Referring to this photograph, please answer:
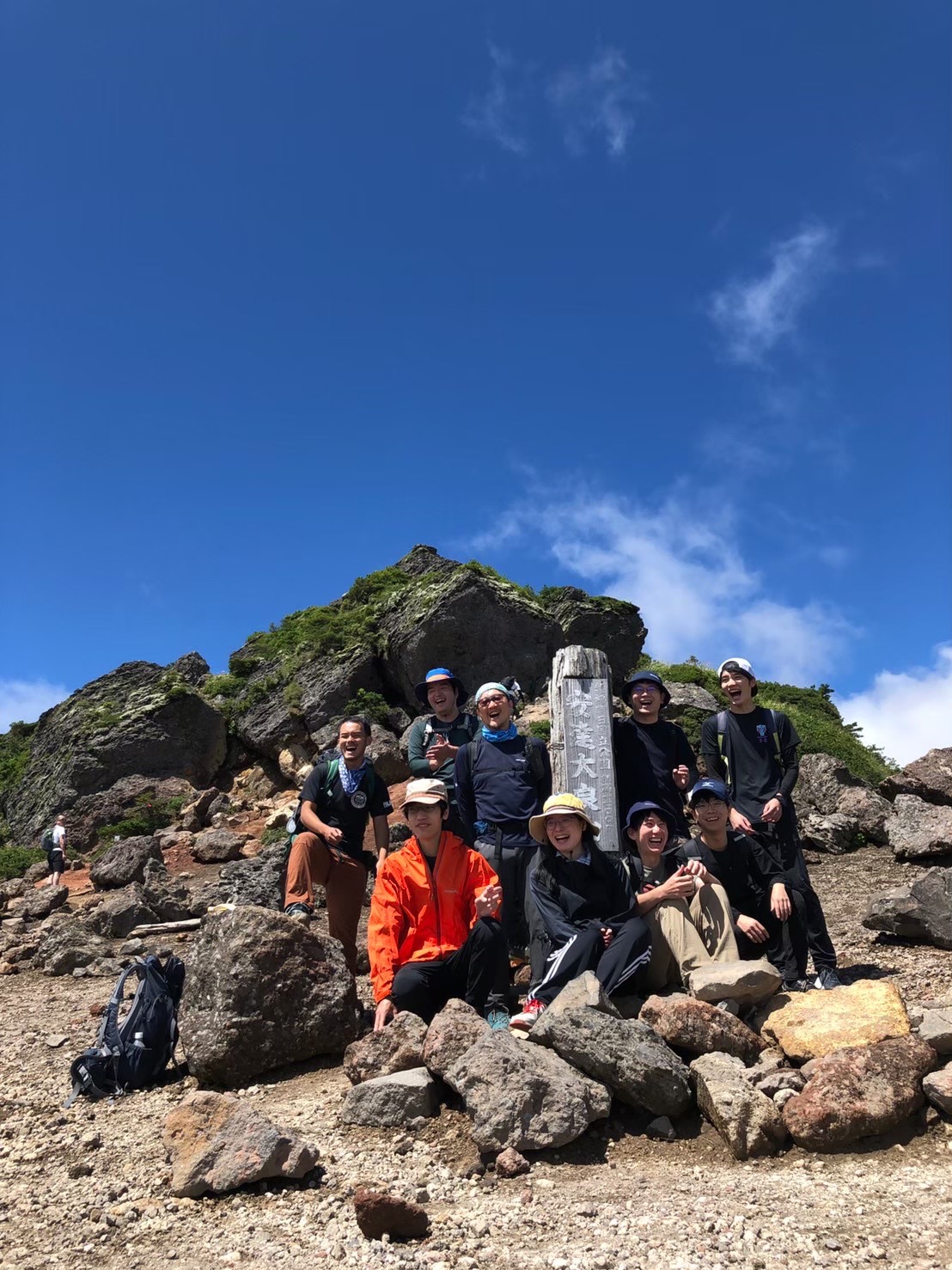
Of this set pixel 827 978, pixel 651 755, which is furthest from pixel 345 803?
pixel 827 978

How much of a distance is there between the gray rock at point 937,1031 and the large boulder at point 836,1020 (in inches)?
3.6

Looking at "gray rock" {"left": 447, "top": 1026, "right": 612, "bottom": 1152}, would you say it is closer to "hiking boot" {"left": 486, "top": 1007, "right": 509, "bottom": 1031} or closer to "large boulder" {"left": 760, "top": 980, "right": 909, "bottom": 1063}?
"hiking boot" {"left": 486, "top": 1007, "right": 509, "bottom": 1031}

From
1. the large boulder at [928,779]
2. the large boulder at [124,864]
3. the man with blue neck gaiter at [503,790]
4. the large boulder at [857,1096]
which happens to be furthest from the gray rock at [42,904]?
the large boulder at [928,779]

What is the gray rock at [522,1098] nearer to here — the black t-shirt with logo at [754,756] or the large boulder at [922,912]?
the black t-shirt with logo at [754,756]

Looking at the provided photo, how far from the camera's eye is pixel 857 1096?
148 inches

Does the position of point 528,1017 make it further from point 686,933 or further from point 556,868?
point 686,933

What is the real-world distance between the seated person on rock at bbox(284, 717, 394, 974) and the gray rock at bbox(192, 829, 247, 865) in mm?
9379

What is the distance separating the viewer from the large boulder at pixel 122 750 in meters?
21.3

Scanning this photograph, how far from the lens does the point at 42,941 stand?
960 cm

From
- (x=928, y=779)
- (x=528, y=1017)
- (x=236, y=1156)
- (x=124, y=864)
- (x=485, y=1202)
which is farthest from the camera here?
(x=124, y=864)

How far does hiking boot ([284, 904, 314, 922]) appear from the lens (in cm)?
588

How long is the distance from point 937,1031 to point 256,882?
307 inches

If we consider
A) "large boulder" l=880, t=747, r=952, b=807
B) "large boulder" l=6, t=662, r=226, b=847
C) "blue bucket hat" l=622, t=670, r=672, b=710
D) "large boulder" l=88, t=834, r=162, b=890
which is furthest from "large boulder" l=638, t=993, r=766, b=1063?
"large boulder" l=6, t=662, r=226, b=847

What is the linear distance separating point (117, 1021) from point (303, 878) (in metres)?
1.52
